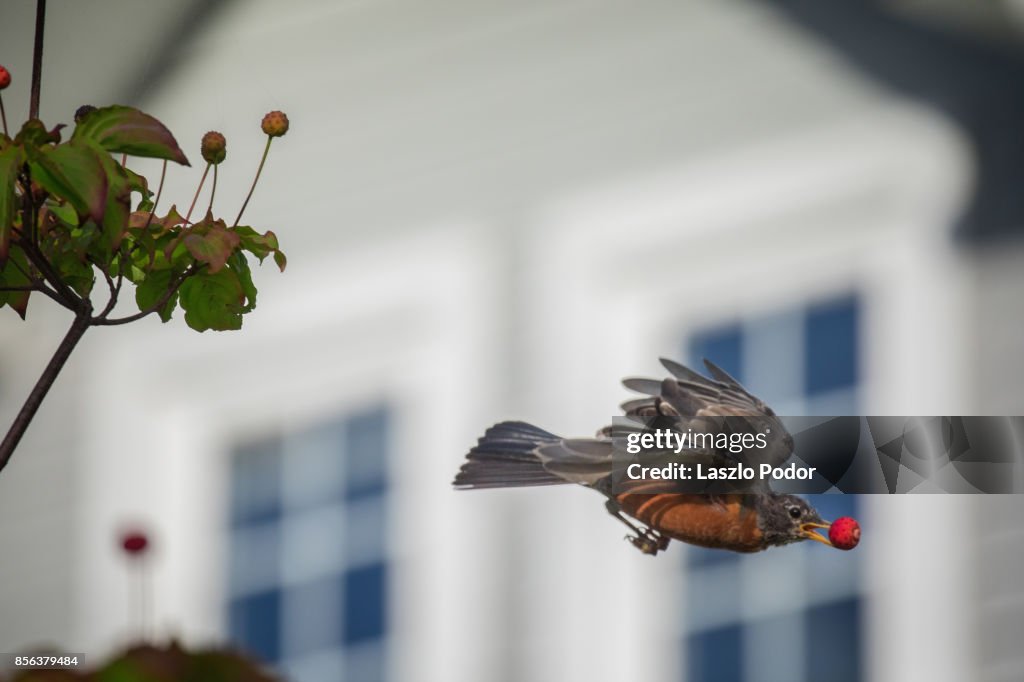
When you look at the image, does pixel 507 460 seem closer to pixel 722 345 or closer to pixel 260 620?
pixel 722 345

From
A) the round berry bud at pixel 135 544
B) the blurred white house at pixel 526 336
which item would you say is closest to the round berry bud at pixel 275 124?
the round berry bud at pixel 135 544

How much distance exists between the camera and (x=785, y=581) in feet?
14.6

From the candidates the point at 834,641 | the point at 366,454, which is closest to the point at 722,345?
the point at 834,641

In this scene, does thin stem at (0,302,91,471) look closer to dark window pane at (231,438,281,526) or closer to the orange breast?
the orange breast

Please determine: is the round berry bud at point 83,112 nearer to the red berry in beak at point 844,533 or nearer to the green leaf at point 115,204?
the green leaf at point 115,204

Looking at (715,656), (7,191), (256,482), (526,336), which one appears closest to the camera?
(7,191)

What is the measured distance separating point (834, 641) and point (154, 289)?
387cm

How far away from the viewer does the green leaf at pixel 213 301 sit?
2.89ft

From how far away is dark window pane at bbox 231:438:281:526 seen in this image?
500 centimetres

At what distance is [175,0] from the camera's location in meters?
4.58

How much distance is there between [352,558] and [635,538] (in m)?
4.28

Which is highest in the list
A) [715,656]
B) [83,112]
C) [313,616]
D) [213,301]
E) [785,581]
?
[83,112]

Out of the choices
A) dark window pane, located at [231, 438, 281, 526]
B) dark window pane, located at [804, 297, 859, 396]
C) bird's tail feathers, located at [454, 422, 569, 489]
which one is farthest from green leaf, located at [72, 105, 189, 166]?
dark window pane, located at [231, 438, 281, 526]

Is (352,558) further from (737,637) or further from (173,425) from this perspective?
(737,637)
